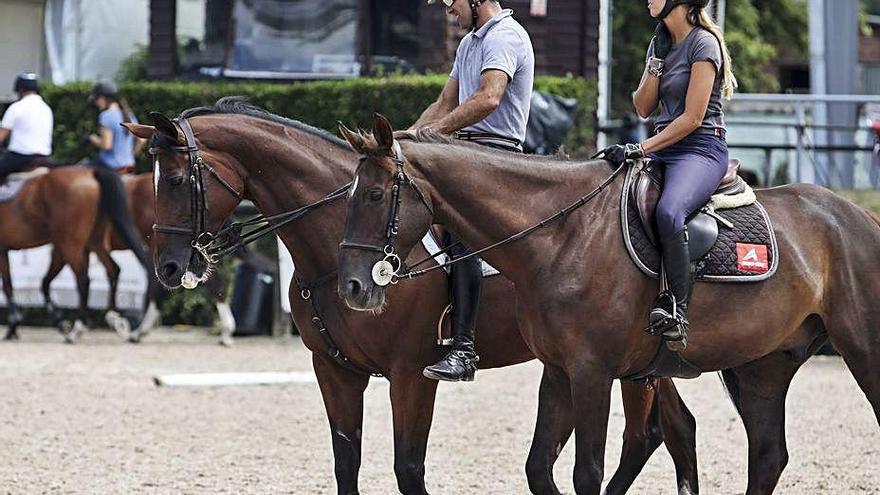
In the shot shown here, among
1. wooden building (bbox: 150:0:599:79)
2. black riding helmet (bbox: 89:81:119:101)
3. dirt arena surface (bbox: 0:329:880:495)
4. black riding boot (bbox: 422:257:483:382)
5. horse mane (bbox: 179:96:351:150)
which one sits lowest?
dirt arena surface (bbox: 0:329:880:495)

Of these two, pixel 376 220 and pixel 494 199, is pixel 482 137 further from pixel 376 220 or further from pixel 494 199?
pixel 376 220

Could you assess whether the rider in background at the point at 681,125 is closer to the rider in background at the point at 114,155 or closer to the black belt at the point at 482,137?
the black belt at the point at 482,137

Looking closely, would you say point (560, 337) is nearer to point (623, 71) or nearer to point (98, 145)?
point (98, 145)

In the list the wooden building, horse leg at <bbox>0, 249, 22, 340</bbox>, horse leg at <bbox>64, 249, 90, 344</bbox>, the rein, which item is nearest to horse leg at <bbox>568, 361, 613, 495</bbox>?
the rein

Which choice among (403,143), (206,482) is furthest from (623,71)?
(403,143)

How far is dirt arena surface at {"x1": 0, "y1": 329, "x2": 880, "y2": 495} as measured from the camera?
8648mm

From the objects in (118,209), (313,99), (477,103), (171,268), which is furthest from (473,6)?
(313,99)

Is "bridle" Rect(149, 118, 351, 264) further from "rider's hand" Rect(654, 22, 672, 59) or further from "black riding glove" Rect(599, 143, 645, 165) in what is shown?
"rider's hand" Rect(654, 22, 672, 59)

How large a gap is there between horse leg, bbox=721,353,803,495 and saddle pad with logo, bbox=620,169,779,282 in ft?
2.69

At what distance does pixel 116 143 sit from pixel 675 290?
11.6 meters

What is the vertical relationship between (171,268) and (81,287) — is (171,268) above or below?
above

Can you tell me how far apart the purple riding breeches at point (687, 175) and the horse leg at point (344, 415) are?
170 cm

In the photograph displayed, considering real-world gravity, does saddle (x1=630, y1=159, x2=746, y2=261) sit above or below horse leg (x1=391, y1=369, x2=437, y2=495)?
above

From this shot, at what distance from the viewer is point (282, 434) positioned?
34.3 ft
